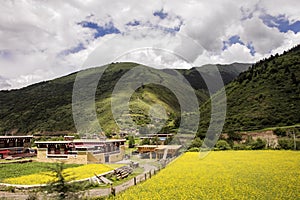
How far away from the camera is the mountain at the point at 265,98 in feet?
225

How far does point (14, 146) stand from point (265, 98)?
195ft

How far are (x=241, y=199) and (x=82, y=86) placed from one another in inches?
6431

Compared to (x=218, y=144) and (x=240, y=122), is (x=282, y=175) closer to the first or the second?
(x=218, y=144)

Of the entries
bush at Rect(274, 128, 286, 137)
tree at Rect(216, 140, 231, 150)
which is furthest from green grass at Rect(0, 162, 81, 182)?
bush at Rect(274, 128, 286, 137)

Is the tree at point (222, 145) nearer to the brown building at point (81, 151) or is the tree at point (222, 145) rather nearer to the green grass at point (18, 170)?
the brown building at point (81, 151)

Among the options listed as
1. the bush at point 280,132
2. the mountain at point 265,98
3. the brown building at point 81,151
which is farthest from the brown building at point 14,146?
the bush at point 280,132

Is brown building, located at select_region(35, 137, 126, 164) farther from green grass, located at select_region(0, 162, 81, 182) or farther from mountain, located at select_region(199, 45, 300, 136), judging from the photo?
mountain, located at select_region(199, 45, 300, 136)

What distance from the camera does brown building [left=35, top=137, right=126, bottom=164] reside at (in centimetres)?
3500

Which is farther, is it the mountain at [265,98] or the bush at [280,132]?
the mountain at [265,98]

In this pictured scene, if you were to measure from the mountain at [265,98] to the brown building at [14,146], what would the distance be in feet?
111

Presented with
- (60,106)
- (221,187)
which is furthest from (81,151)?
(60,106)

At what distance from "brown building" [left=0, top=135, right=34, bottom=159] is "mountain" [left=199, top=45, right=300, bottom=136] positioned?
34.0m

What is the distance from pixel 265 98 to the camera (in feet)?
252

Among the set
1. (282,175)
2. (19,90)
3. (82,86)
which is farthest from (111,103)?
(282,175)
